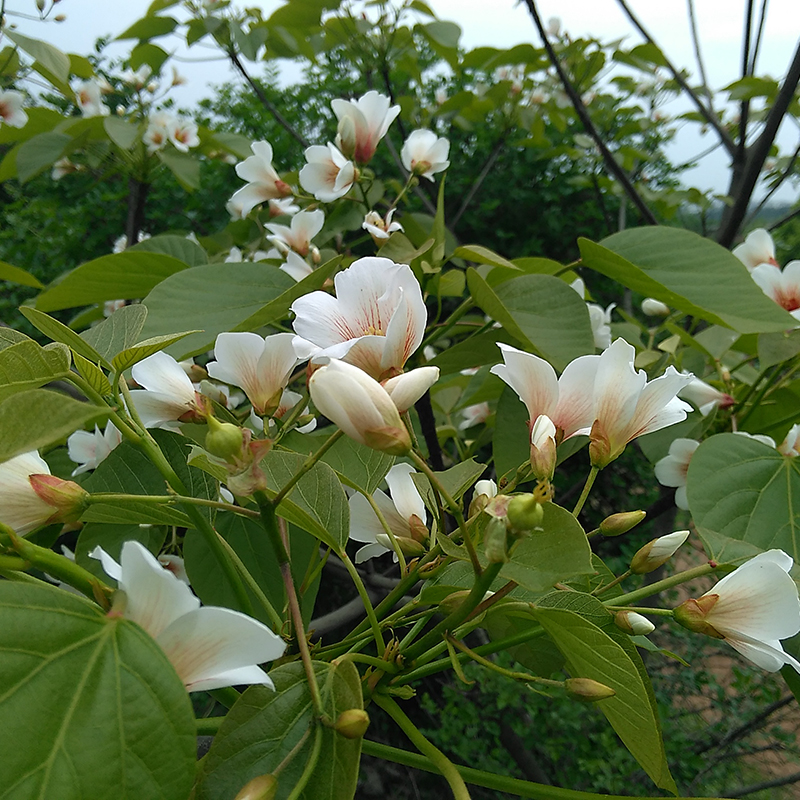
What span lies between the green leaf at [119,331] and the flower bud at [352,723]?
31cm

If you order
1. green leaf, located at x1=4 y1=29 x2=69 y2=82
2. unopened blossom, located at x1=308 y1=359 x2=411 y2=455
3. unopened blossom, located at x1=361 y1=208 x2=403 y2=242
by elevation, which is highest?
green leaf, located at x1=4 y1=29 x2=69 y2=82

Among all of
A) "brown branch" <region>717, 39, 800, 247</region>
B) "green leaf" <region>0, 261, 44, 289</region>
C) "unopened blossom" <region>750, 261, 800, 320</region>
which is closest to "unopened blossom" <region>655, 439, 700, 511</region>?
"unopened blossom" <region>750, 261, 800, 320</region>

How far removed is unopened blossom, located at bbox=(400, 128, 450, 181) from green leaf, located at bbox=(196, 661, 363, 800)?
809 mm

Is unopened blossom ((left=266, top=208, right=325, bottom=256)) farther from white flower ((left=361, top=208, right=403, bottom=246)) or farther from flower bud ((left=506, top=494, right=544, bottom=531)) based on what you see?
flower bud ((left=506, top=494, right=544, bottom=531))

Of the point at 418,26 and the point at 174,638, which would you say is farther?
the point at 418,26

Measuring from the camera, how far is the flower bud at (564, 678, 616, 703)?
0.35 metres

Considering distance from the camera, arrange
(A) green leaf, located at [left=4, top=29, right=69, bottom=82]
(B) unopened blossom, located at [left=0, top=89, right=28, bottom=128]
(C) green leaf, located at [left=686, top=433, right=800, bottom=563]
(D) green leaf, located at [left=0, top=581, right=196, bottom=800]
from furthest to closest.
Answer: (B) unopened blossom, located at [left=0, top=89, right=28, bottom=128] → (A) green leaf, located at [left=4, top=29, right=69, bottom=82] → (C) green leaf, located at [left=686, top=433, right=800, bottom=563] → (D) green leaf, located at [left=0, top=581, right=196, bottom=800]

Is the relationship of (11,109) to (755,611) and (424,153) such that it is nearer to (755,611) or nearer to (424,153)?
(424,153)

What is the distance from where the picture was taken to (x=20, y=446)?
298mm

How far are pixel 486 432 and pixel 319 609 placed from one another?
0.78m

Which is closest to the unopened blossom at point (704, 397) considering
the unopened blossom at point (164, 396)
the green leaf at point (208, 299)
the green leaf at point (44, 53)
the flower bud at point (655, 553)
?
the flower bud at point (655, 553)

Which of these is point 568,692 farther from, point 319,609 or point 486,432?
point 319,609

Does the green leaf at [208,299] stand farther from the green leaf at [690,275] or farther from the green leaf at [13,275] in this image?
the green leaf at [13,275]

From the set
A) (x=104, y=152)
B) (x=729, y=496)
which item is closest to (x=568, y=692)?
(x=729, y=496)
